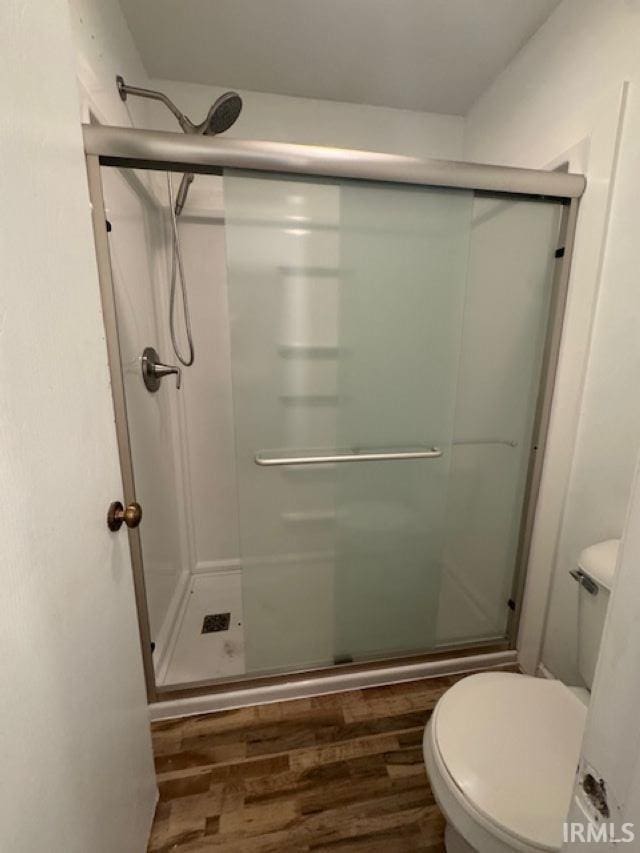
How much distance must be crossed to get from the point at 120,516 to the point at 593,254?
1.51 metres

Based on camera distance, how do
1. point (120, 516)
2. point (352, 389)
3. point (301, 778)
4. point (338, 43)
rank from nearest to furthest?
point (120, 516)
point (301, 778)
point (352, 389)
point (338, 43)

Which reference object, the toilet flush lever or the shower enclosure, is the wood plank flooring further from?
the toilet flush lever

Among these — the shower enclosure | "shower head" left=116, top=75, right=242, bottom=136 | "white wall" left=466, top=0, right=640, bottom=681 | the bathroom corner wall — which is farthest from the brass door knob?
"white wall" left=466, top=0, right=640, bottom=681

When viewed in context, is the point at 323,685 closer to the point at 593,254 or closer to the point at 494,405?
the point at 494,405

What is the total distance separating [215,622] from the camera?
67.7 inches

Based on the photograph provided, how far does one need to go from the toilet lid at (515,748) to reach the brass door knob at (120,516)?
2.73 feet

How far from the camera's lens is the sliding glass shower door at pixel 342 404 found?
113 cm

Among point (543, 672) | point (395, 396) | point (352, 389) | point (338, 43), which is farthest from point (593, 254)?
point (543, 672)

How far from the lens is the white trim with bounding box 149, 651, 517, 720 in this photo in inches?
51.3

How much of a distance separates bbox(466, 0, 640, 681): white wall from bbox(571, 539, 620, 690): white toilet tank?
0.17 m

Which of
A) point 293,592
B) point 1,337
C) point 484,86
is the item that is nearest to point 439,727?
point 293,592

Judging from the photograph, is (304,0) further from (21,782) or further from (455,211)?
(21,782)

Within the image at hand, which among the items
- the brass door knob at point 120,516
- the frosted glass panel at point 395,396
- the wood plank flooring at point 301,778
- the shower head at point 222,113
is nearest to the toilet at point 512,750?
the wood plank flooring at point 301,778

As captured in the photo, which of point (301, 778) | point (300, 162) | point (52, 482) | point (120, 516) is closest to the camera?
point (52, 482)
